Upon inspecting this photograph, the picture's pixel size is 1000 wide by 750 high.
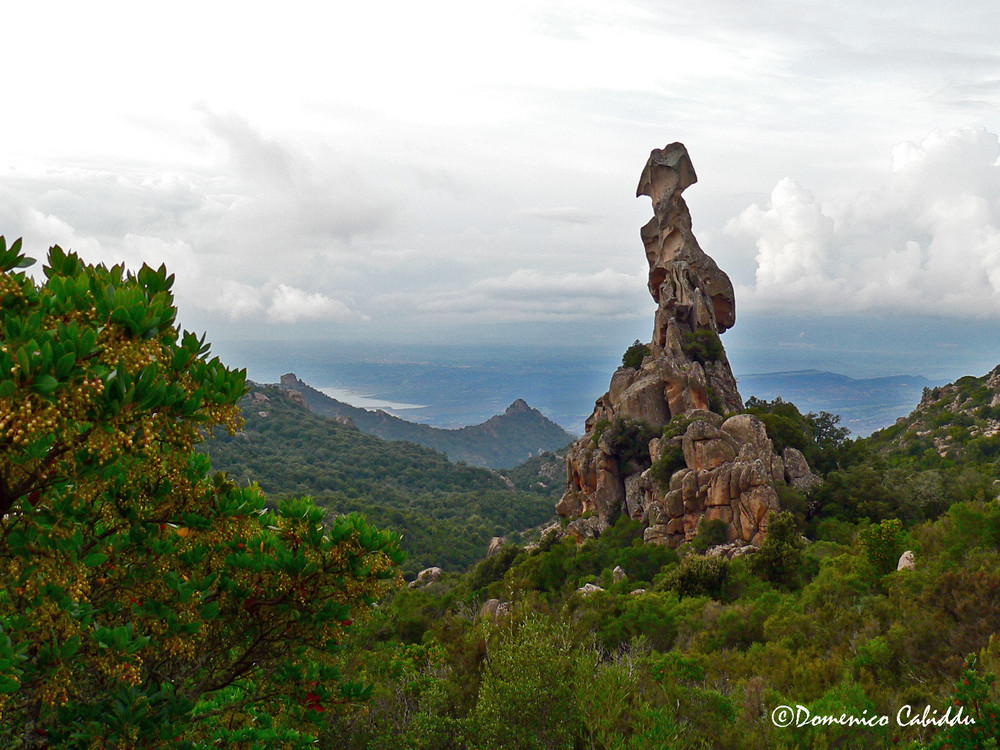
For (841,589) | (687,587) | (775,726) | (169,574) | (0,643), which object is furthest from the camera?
(687,587)

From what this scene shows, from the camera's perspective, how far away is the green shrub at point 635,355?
148 feet

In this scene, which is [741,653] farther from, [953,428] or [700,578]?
[953,428]

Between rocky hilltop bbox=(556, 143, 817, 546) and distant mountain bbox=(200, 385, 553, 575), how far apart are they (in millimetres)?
17554

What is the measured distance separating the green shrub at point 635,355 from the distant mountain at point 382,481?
71.0 feet

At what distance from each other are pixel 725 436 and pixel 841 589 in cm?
1428

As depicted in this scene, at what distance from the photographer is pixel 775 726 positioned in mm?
7250

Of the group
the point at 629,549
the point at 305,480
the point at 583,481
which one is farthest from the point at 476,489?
the point at 629,549

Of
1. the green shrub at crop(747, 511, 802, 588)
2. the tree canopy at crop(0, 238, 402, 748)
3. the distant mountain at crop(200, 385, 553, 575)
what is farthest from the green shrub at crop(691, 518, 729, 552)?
the tree canopy at crop(0, 238, 402, 748)

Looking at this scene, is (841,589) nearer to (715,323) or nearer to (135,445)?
(135,445)

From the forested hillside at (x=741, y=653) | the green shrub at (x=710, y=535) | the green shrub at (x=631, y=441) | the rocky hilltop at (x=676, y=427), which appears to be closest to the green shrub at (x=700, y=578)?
the forested hillside at (x=741, y=653)

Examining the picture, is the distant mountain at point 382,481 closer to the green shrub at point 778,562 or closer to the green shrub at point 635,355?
the green shrub at point 635,355

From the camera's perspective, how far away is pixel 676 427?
Result: 3453 cm

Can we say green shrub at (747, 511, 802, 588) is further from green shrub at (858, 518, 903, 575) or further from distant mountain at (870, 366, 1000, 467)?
distant mountain at (870, 366, 1000, 467)

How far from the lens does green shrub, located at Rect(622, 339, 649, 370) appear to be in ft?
148
